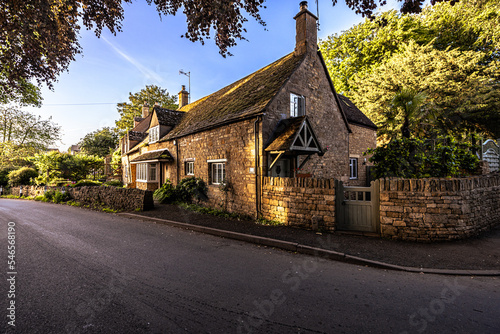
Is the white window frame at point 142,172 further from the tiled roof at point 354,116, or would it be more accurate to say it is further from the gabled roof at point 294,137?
the tiled roof at point 354,116

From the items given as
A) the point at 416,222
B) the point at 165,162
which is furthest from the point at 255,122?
the point at 165,162

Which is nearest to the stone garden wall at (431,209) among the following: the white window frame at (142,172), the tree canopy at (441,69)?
the tree canopy at (441,69)

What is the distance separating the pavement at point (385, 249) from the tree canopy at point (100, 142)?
3885 centimetres

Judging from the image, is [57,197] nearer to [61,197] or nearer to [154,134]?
[61,197]

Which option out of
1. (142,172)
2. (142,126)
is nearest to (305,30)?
(142,172)

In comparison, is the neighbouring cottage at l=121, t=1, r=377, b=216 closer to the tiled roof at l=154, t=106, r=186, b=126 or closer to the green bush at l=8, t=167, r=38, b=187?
the tiled roof at l=154, t=106, r=186, b=126

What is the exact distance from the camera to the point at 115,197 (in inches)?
465

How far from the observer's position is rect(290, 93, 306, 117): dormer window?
9913 mm

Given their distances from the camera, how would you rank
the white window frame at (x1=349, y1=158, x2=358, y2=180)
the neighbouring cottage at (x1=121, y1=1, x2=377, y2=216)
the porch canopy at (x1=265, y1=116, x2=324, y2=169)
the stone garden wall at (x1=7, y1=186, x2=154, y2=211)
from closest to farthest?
the porch canopy at (x1=265, y1=116, x2=324, y2=169)
the neighbouring cottage at (x1=121, y1=1, x2=377, y2=216)
the stone garden wall at (x1=7, y1=186, x2=154, y2=211)
the white window frame at (x1=349, y1=158, x2=358, y2=180)

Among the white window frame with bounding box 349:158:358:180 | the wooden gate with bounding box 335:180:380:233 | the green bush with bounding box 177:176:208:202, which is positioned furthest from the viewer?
the white window frame with bounding box 349:158:358:180

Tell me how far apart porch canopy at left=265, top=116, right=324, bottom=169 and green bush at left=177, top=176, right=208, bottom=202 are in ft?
15.5

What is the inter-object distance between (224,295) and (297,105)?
8907 mm

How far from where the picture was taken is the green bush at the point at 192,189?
11492mm

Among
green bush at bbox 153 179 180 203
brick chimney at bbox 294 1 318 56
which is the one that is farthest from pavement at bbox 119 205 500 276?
brick chimney at bbox 294 1 318 56
